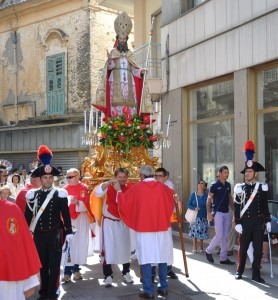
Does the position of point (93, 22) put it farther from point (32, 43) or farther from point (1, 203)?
point (1, 203)

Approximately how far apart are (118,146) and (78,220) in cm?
173

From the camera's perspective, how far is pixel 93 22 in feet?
72.7

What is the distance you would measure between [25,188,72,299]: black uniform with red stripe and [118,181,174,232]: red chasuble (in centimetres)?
89

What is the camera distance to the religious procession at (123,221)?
6871mm

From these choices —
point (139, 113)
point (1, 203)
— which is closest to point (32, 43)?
point (139, 113)

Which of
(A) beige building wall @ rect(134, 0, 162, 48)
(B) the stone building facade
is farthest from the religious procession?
(B) the stone building facade

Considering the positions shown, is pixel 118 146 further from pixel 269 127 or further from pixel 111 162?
pixel 269 127

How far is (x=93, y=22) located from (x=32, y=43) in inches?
148

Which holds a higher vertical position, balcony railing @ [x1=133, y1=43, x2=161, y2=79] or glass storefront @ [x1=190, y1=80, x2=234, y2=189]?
balcony railing @ [x1=133, y1=43, x2=161, y2=79]

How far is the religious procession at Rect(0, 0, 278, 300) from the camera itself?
6871 millimetres

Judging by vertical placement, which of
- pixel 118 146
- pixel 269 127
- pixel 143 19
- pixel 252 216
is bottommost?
pixel 252 216

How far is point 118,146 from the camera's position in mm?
9758

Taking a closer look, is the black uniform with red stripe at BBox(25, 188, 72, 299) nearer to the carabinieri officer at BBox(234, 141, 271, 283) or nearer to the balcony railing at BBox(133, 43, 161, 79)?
the carabinieri officer at BBox(234, 141, 271, 283)

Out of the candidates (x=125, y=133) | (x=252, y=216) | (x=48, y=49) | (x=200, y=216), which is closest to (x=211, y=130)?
(x=200, y=216)
